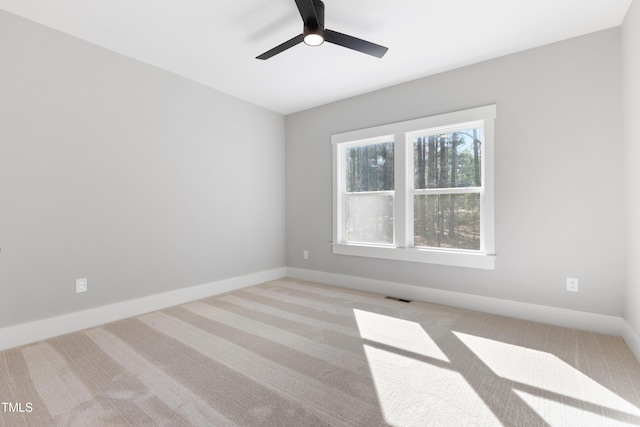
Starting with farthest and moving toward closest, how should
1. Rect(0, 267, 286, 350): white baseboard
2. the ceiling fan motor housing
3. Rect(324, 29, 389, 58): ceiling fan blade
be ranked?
Rect(0, 267, 286, 350): white baseboard < Rect(324, 29, 389, 58): ceiling fan blade < the ceiling fan motor housing

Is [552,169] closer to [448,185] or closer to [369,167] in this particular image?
[448,185]

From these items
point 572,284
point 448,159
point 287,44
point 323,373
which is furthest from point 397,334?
point 287,44

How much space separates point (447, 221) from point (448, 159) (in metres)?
0.71

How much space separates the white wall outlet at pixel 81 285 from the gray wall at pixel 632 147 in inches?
176

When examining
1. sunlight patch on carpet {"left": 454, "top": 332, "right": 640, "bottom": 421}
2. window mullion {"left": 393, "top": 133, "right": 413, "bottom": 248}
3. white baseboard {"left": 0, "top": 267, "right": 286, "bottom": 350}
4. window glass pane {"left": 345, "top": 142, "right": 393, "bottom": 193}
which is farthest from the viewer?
window glass pane {"left": 345, "top": 142, "right": 393, "bottom": 193}

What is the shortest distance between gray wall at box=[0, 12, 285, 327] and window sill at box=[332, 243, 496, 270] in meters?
1.48

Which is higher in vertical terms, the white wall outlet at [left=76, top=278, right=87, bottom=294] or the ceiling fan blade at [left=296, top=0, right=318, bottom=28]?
the ceiling fan blade at [left=296, top=0, right=318, bottom=28]

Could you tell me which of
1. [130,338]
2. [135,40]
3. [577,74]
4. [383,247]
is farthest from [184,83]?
[577,74]

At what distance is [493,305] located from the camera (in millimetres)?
3082

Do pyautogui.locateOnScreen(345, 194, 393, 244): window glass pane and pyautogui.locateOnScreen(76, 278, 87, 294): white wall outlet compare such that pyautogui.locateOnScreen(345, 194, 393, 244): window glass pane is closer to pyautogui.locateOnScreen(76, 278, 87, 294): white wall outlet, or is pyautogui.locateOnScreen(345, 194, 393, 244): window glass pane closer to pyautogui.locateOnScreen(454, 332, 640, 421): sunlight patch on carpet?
pyautogui.locateOnScreen(454, 332, 640, 421): sunlight patch on carpet

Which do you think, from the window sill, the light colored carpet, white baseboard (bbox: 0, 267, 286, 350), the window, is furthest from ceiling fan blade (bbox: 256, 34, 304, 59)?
white baseboard (bbox: 0, 267, 286, 350)

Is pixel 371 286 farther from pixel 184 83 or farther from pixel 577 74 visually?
pixel 184 83

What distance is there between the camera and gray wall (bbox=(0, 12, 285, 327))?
2.42m

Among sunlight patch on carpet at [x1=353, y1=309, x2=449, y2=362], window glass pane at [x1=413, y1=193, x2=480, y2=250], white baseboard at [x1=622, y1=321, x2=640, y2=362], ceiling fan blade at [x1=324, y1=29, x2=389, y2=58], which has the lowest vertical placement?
sunlight patch on carpet at [x1=353, y1=309, x2=449, y2=362]
